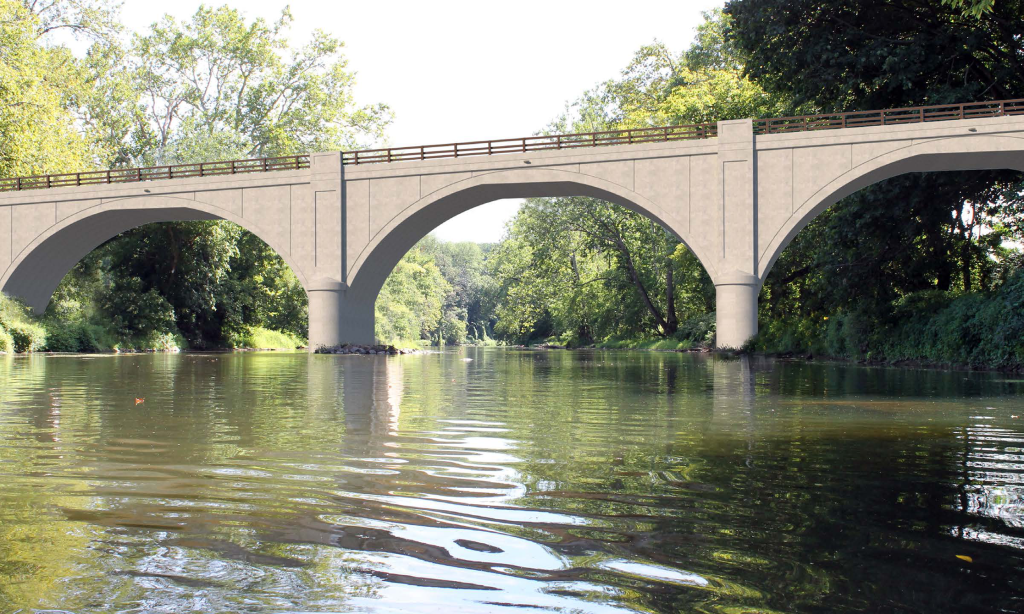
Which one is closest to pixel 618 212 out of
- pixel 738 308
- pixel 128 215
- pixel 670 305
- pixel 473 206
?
pixel 670 305

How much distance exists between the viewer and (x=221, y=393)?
11312mm

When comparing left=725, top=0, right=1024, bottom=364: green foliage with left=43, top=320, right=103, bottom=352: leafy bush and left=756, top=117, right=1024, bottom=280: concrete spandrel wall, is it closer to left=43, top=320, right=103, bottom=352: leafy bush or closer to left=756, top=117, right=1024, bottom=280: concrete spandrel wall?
left=756, top=117, right=1024, bottom=280: concrete spandrel wall

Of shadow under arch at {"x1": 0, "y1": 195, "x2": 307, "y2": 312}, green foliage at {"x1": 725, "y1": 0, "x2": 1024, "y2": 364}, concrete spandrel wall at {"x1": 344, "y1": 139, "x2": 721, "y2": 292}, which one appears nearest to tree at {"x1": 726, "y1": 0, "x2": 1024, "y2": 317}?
green foliage at {"x1": 725, "y1": 0, "x2": 1024, "y2": 364}

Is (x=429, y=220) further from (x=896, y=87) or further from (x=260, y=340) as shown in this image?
(x=260, y=340)

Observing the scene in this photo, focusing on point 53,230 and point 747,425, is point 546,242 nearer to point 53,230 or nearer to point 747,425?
point 53,230

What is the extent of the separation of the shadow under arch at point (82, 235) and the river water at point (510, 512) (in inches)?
942

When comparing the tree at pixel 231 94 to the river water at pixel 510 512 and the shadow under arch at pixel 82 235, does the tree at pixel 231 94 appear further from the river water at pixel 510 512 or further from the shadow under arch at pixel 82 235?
the river water at pixel 510 512

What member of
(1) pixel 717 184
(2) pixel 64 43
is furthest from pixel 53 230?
(1) pixel 717 184

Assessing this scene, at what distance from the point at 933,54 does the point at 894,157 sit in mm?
2809

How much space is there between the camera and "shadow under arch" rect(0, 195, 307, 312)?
31094mm

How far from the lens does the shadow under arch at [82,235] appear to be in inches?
1224

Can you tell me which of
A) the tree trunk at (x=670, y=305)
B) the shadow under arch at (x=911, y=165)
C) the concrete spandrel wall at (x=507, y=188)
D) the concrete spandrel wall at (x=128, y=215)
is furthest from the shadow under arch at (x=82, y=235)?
the tree trunk at (x=670, y=305)

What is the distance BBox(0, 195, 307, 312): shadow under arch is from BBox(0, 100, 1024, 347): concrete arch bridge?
0.07 meters

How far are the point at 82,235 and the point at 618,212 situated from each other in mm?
24004
